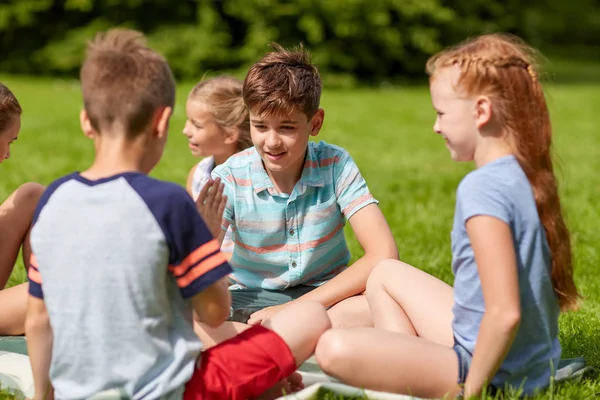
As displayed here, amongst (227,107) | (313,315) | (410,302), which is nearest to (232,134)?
(227,107)

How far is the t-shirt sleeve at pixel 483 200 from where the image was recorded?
2.56 m

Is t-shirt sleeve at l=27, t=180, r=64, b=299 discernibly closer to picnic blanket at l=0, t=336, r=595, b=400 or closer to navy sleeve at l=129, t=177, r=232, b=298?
navy sleeve at l=129, t=177, r=232, b=298

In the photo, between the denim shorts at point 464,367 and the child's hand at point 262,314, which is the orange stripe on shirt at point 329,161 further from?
the denim shorts at point 464,367

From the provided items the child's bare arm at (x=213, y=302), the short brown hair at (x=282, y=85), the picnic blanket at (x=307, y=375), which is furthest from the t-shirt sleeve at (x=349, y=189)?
the child's bare arm at (x=213, y=302)

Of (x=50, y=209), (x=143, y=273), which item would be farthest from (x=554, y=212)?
(x=50, y=209)

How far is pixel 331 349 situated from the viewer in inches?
107

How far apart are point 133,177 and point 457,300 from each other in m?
1.16

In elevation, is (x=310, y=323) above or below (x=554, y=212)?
below

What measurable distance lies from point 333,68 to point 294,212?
1490cm

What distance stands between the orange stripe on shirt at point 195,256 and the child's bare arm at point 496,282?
2.60 ft

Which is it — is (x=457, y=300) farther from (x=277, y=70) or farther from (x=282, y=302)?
(x=277, y=70)

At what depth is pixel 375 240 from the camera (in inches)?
144

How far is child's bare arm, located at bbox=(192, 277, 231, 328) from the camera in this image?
2496 mm

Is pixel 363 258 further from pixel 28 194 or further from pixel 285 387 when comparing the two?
pixel 28 194
